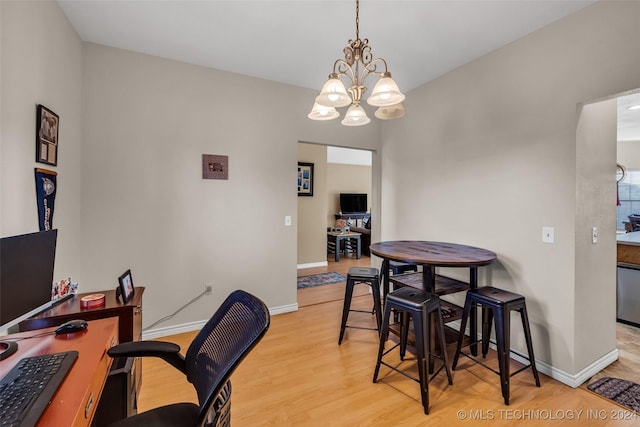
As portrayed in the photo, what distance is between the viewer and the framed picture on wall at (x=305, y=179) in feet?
18.0

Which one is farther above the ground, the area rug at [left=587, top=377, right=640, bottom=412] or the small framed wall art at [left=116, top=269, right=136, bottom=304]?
the small framed wall art at [left=116, top=269, right=136, bottom=304]

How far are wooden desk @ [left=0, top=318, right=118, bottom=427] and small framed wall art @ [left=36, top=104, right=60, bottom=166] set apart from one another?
3.50ft

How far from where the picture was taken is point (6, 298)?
0.99m

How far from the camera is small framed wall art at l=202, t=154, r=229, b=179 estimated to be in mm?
2852

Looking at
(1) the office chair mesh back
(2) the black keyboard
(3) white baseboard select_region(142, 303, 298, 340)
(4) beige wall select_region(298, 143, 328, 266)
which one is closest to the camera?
(2) the black keyboard

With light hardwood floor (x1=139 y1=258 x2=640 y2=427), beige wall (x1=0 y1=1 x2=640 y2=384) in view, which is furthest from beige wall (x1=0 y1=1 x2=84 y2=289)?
light hardwood floor (x1=139 y1=258 x2=640 y2=427)

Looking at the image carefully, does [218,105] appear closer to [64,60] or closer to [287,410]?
[64,60]

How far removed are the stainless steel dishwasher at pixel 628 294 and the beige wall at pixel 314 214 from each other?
4.15 metres

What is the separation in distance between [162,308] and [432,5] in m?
3.33

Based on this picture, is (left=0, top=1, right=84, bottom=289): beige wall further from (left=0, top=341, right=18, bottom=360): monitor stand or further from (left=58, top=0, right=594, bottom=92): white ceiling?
(left=0, top=341, right=18, bottom=360): monitor stand

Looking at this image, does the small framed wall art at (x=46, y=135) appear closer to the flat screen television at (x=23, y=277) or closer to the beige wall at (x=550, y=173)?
the flat screen television at (x=23, y=277)

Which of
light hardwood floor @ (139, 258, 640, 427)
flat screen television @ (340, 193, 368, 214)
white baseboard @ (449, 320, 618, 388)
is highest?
flat screen television @ (340, 193, 368, 214)

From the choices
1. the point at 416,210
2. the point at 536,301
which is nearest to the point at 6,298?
the point at 536,301

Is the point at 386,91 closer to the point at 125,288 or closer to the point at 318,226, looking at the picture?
the point at 125,288
